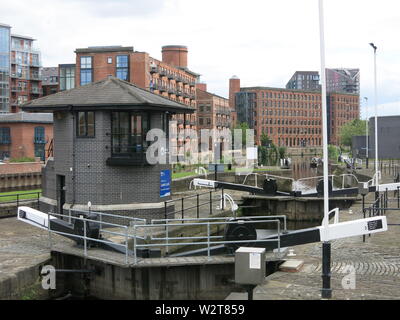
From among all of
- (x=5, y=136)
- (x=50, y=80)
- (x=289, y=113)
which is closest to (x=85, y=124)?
(x=5, y=136)

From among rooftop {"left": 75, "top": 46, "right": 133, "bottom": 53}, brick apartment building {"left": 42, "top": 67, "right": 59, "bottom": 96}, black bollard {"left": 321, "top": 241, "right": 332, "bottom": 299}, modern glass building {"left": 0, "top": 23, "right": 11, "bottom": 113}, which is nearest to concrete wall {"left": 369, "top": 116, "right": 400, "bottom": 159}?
rooftop {"left": 75, "top": 46, "right": 133, "bottom": 53}

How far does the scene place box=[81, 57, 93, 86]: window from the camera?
3024 inches

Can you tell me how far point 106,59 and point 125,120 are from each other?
5763cm

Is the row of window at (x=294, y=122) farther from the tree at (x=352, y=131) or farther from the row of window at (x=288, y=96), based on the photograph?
the tree at (x=352, y=131)

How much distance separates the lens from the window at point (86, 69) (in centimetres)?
7681

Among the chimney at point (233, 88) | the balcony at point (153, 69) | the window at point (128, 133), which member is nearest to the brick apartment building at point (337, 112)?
the chimney at point (233, 88)

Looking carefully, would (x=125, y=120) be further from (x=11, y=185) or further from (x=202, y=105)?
(x=202, y=105)

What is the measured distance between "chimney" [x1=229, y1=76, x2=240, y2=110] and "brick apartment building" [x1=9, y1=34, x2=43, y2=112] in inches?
2275

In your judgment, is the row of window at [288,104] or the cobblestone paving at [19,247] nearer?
the cobblestone paving at [19,247]

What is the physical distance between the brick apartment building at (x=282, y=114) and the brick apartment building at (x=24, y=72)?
2327 inches

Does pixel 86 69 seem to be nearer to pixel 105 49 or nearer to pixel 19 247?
pixel 105 49

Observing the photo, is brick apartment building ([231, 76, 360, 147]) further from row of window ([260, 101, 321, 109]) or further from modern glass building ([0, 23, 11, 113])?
modern glass building ([0, 23, 11, 113])
